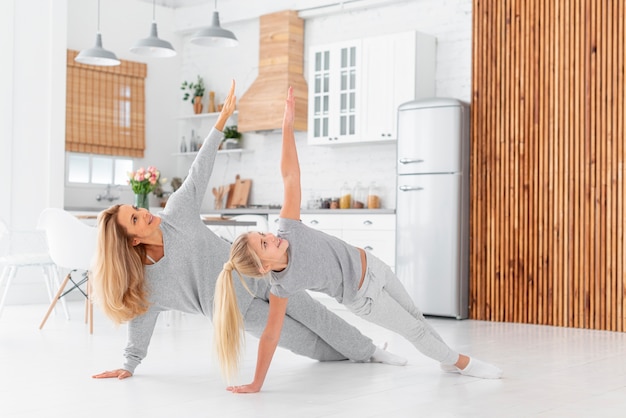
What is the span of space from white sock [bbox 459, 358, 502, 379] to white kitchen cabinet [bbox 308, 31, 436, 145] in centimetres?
377

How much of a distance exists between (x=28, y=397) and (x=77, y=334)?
7.40ft

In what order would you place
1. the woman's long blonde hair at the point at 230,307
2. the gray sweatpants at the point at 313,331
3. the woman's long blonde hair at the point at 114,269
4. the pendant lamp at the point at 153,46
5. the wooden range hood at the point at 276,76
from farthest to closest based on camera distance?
the wooden range hood at the point at 276,76 → the pendant lamp at the point at 153,46 → the gray sweatpants at the point at 313,331 → the woman's long blonde hair at the point at 114,269 → the woman's long blonde hair at the point at 230,307

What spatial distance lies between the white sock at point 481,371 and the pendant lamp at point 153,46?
4.25 metres

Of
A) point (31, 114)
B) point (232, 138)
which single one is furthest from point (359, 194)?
point (31, 114)

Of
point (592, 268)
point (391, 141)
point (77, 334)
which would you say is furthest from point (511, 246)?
point (77, 334)

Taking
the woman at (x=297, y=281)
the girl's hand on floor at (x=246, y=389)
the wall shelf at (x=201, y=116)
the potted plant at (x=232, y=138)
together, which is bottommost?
the girl's hand on floor at (x=246, y=389)

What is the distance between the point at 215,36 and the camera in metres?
7.10

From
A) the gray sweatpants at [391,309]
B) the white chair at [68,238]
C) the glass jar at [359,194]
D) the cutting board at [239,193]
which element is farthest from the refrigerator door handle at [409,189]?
the gray sweatpants at [391,309]

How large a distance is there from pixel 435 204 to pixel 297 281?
379 centimetres

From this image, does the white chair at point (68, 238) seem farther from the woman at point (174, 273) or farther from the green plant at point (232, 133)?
the green plant at point (232, 133)

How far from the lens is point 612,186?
6.70m

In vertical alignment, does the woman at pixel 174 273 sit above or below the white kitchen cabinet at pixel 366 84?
below

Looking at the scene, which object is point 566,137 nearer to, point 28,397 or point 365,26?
point 365,26

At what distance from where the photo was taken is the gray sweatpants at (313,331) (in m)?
4.43
